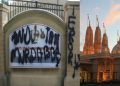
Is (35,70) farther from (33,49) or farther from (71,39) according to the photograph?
(71,39)

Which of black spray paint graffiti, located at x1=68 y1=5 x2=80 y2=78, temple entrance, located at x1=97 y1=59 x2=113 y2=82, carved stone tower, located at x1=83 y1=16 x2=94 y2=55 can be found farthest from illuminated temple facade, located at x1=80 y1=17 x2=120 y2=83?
black spray paint graffiti, located at x1=68 y1=5 x2=80 y2=78

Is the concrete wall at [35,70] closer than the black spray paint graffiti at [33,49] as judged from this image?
Yes

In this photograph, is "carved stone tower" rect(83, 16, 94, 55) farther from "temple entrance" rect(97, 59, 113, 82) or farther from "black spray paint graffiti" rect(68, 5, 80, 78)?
"black spray paint graffiti" rect(68, 5, 80, 78)

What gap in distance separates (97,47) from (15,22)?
6991 centimetres

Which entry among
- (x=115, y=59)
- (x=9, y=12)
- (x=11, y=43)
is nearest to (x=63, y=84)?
(x=11, y=43)

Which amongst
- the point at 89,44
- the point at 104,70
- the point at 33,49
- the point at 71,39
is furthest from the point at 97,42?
the point at 33,49

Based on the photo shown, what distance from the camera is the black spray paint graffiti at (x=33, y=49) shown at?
1534cm

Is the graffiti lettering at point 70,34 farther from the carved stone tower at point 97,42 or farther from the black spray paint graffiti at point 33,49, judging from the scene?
the carved stone tower at point 97,42

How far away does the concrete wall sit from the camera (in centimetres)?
1514

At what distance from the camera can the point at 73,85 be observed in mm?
15117

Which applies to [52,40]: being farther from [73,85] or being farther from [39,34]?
[73,85]

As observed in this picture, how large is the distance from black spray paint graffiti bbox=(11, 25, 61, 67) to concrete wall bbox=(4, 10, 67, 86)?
0.28m

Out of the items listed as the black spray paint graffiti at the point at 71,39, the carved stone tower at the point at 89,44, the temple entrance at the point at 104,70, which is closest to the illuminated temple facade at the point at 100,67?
the temple entrance at the point at 104,70

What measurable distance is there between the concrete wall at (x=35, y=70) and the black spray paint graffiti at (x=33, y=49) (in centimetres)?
28
